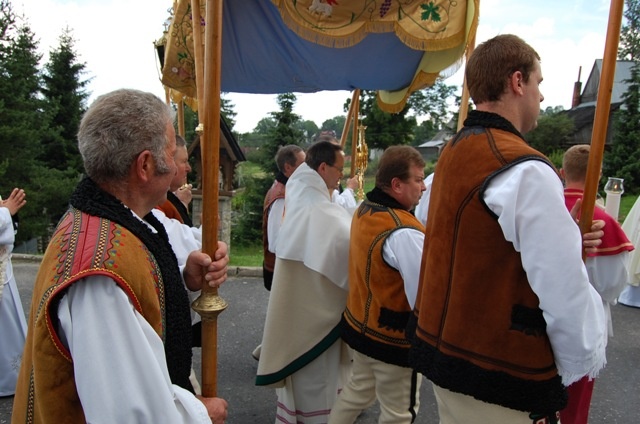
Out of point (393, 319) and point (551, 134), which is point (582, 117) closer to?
point (551, 134)

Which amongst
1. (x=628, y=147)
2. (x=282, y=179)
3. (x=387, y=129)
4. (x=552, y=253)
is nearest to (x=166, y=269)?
(x=552, y=253)

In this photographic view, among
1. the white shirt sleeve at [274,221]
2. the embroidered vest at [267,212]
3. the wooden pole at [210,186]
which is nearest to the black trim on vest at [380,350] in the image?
the wooden pole at [210,186]

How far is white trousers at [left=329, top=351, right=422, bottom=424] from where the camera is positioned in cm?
253

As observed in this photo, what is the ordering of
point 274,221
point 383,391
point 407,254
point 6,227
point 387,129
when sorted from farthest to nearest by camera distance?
point 387,129
point 274,221
point 6,227
point 383,391
point 407,254

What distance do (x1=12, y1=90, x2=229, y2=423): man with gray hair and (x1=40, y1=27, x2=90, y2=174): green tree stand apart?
61.2 feet

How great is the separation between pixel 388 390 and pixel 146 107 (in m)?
1.92

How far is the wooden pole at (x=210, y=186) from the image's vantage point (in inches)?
65.9

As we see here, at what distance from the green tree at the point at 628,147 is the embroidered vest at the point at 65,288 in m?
22.2

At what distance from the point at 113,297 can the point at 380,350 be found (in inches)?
65.0

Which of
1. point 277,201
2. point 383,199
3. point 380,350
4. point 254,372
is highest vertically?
point 383,199

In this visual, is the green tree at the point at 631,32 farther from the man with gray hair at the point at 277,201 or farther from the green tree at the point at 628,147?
the man with gray hair at the point at 277,201

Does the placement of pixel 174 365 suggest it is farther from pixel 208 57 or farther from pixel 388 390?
pixel 388 390

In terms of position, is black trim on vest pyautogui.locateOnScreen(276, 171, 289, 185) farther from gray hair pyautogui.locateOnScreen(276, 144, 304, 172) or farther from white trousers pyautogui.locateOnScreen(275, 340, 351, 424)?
white trousers pyautogui.locateOnScreen(275, 340, 351, 424)

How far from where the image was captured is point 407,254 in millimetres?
2303
